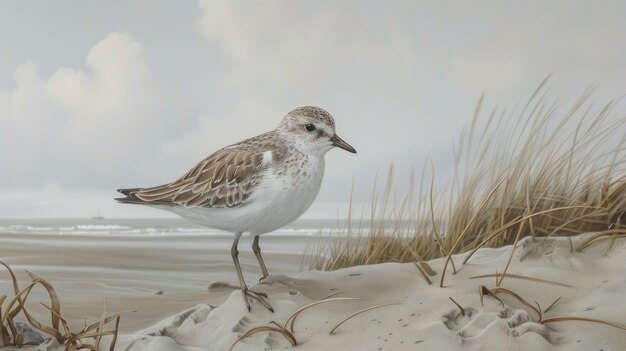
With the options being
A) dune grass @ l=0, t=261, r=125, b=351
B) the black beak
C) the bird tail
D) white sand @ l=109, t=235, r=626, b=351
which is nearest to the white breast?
the black beak

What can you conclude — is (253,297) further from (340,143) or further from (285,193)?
(340,143)

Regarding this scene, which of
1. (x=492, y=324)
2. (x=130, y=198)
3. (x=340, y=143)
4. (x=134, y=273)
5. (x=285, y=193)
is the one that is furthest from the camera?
(x=134, y=273)

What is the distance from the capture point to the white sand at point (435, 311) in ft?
8.53

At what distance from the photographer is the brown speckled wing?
3.41 meters

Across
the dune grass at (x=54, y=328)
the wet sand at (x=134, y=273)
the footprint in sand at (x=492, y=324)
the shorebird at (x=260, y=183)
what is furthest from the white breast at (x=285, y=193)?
the wet sand at (x=134, y=273)

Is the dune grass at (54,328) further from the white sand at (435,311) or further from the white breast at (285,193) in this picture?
the white breast at (285,193)

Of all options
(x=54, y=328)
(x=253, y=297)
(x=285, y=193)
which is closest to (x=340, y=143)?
(x=285, y=193)

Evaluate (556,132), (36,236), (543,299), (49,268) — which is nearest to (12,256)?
(49,268)

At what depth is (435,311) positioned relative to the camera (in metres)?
2.83

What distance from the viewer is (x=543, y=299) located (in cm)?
289

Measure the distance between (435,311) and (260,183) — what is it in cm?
104

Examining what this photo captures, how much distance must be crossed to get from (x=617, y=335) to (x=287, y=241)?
671 cm

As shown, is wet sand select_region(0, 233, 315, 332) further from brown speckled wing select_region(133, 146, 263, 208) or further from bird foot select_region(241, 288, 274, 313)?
bird foot select_region(241, 288, 274, 313)

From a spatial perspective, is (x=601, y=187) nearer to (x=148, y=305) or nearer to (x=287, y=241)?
(x=148, y=305)
